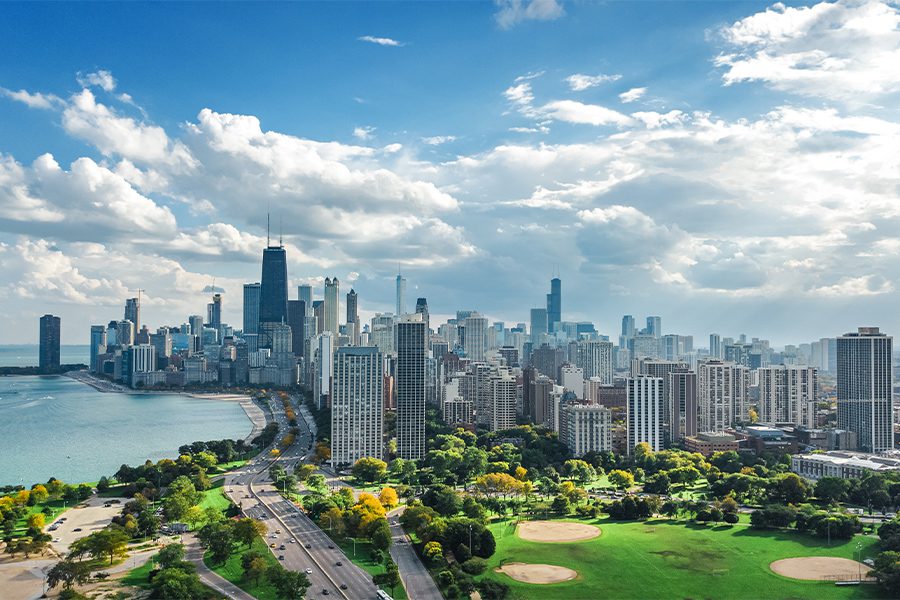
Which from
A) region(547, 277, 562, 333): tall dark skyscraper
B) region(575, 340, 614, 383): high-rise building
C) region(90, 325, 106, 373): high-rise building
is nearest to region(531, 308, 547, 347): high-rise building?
region(547, 277, 562, 333): tall dark skyscraper

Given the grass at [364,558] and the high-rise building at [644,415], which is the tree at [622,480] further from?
the grass at [364,558]

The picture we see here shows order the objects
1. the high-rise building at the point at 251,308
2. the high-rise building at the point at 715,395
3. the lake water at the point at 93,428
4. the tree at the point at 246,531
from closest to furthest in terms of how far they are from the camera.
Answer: the tree at the point at 246,531 → the lake water at the point at 93,428 → the high-rise building at the point at 715,395 → the high-rise building at the point at 251,308

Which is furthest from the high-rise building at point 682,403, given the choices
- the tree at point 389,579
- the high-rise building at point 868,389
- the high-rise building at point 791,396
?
the tree at point 389,579

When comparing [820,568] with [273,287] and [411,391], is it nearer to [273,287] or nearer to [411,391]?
[411,391]

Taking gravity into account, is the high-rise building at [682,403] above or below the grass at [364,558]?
above

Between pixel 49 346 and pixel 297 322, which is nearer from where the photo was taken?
pixel 49 346

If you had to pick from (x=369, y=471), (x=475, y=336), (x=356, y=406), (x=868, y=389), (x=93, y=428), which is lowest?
(x=93, y=428)

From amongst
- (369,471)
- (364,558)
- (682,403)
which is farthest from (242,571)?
(682,403)
